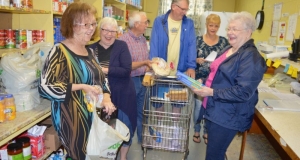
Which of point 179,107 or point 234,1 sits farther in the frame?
point 234,1

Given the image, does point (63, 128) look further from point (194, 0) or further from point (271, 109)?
point (194, 0)

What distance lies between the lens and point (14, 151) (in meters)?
1.53

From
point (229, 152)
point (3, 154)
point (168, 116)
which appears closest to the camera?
point (3, 154)

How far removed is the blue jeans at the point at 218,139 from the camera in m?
1.74

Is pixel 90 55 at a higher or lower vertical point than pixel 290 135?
higher

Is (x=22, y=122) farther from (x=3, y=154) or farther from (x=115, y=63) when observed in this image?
(x=115, y=63)

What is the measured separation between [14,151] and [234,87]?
1.51 metres

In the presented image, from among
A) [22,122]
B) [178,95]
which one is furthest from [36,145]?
[178,95]

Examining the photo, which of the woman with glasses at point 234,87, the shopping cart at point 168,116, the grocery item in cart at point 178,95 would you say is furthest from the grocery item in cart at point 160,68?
the woman with glasses at point 234,87

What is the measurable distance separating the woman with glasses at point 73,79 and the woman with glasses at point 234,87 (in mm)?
805

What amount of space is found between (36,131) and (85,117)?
1.71 ft

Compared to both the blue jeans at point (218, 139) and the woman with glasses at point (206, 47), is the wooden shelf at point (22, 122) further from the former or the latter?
the woman with glasses at point (206, 47)

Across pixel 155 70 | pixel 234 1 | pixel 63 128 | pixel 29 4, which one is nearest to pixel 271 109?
pixel 155 70

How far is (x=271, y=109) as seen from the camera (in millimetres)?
1912
